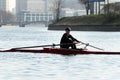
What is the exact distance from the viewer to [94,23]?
16825 centimetres

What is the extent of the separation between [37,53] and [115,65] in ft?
39.3

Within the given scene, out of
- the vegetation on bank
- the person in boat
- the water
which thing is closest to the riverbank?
the vegetation on bank

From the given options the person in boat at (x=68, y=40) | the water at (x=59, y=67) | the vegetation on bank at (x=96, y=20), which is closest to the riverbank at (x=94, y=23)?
the vegetation on bank at (x=96, y=20)

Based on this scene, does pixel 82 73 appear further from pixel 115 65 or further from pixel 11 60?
pixel 11 60

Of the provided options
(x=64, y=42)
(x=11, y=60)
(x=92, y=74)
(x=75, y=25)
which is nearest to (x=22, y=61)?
(x=11, y=60)

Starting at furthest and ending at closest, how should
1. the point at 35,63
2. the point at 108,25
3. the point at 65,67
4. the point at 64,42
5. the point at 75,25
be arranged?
the point at 75,25
the point at 108,25
the point at 64,42
the point at 35,63
the point at 65,67

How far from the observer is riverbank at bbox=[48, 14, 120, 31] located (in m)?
160

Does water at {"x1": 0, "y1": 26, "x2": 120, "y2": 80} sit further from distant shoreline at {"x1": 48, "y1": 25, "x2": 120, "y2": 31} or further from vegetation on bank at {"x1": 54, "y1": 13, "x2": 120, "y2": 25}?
vegetation on bank at {"x1": 54, "y1": 13, "x2": 120, "y2": 25}

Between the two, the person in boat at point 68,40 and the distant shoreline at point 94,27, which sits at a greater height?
the person in boat at point 68,40

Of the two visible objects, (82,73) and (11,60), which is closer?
(82,73)

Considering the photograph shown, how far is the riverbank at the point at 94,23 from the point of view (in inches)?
6289

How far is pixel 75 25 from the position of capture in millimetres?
177375

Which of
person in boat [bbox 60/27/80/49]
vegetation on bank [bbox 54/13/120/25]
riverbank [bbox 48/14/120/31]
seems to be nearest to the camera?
person in boat [bbox 60/27/80/49]

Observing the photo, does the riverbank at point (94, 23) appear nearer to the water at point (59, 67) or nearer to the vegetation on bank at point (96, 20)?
the vegetation on bank at point (96, 20)
